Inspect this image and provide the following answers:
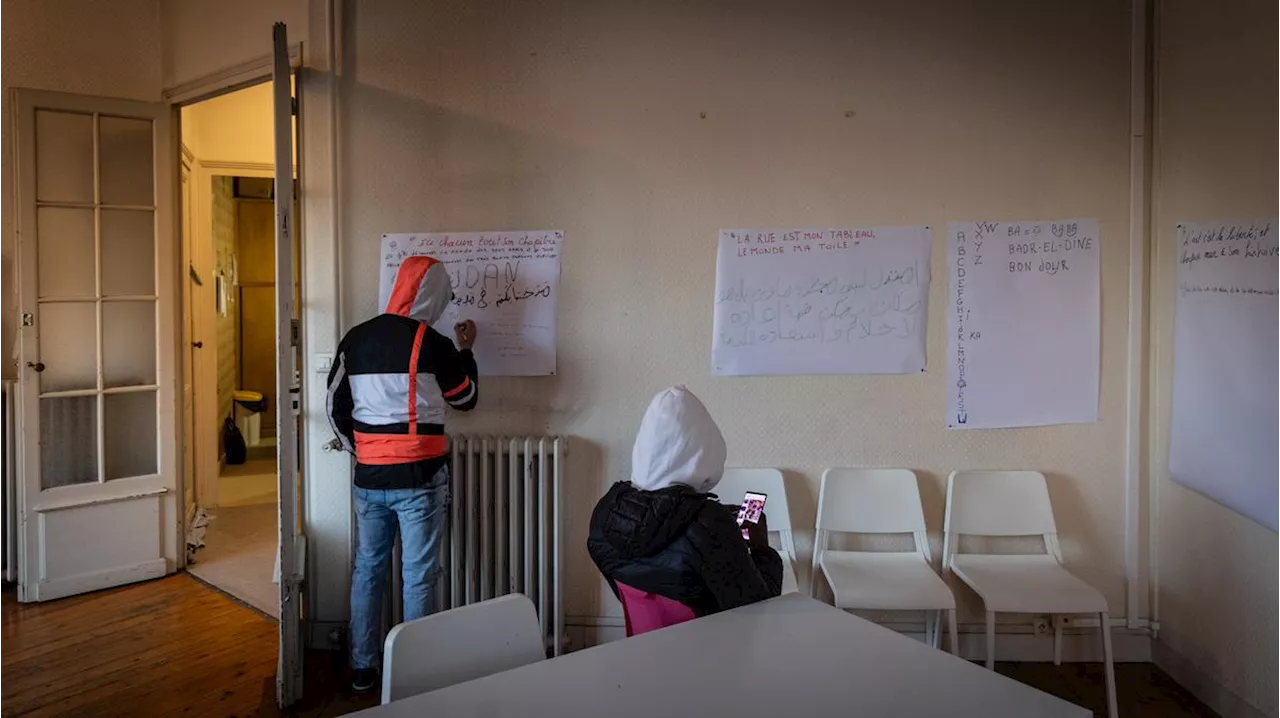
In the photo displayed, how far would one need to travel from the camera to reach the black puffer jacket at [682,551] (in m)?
1.80

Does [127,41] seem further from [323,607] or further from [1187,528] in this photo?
[1187,528]

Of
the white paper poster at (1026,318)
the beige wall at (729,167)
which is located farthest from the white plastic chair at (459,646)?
the white paper poster at (1026,318)

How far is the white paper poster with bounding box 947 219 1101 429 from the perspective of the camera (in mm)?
3084

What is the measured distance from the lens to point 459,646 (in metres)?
1.58

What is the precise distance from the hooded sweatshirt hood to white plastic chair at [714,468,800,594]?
4.01ft

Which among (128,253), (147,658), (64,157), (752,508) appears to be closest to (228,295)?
(128,253)

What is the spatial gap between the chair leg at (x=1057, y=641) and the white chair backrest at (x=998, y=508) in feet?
0.81

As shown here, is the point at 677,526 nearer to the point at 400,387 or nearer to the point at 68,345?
the point at 400,387

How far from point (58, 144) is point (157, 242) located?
567 mm

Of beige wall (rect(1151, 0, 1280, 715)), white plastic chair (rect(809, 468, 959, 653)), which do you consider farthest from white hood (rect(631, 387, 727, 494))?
beige wall (rect(1151, 0, 1280, 715))

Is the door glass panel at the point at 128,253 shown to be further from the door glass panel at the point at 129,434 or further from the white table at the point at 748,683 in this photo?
the white table at the point at 748,683

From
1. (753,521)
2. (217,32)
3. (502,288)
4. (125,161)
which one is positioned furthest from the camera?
(125,161)

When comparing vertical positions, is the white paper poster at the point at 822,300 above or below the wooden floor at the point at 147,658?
above

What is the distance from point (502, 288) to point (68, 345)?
2205 mm
